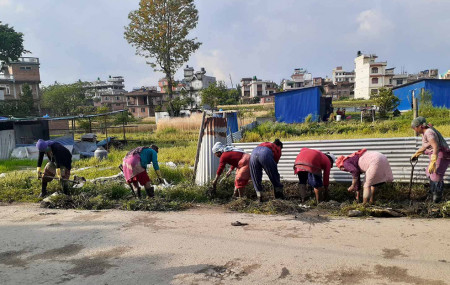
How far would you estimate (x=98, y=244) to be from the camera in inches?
166

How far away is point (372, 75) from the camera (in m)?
59.2

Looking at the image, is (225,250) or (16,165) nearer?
(225,250)

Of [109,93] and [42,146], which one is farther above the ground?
[109,93]

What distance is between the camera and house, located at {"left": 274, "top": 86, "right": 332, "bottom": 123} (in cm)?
2172

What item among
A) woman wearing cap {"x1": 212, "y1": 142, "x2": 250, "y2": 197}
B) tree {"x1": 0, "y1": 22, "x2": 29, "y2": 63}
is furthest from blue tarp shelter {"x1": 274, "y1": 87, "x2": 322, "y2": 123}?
tree {"x1": 0, "y1": 22, "x2": 29, "y2": 63}

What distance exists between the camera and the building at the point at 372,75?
5909cm

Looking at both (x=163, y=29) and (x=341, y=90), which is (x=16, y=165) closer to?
(x=163, y=29)

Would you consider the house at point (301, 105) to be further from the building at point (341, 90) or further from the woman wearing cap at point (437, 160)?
the building at point (341, 90)

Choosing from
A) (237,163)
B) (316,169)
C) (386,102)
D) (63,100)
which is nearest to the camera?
(316,169)

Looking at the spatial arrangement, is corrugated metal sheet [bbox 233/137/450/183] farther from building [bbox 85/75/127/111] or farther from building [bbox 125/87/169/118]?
building [bbox 85/75/127/111]

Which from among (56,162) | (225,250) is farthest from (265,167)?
(56,162)

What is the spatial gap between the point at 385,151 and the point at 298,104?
16.7m

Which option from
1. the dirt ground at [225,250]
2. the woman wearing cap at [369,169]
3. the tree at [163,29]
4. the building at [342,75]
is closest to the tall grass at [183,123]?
the tree at [163,29]

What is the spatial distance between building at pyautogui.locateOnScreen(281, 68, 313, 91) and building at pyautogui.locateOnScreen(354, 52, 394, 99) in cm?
1449
